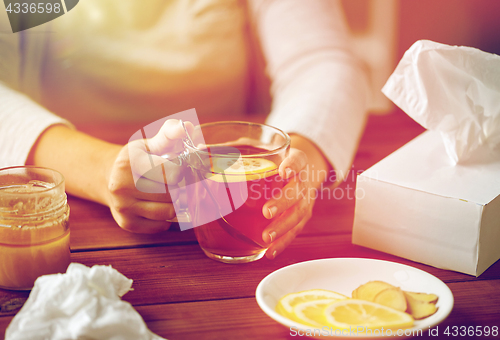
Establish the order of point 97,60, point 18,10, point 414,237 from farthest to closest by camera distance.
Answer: point 97,60, point 18,10, point 414,237

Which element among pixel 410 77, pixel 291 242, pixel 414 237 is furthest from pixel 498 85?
pixel 291 242

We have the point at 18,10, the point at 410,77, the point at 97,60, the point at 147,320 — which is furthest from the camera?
the point at 97,60

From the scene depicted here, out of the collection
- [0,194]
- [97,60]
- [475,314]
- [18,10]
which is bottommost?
[475,314]

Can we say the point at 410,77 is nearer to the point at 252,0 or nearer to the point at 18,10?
the point at 252,0

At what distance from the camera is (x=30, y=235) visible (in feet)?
1.66

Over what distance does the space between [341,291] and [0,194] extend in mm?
405

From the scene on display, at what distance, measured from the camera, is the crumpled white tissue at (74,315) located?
1.31 feet

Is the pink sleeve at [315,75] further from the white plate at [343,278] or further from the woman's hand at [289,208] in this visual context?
the white plate at [343,278]

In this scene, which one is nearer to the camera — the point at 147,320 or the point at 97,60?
the point at 147,320

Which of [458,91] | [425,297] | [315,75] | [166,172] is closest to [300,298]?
[425,297]

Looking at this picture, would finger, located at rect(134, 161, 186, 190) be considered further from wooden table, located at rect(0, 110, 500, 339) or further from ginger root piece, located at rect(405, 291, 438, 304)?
ginger root piece, located at rect(405, 291, 438, 304)

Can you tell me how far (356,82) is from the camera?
1.02m

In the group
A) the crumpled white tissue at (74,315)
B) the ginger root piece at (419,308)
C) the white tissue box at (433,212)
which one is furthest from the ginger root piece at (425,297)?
the crumpled white tissue at (74,315)

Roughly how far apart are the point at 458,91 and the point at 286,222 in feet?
1.16
